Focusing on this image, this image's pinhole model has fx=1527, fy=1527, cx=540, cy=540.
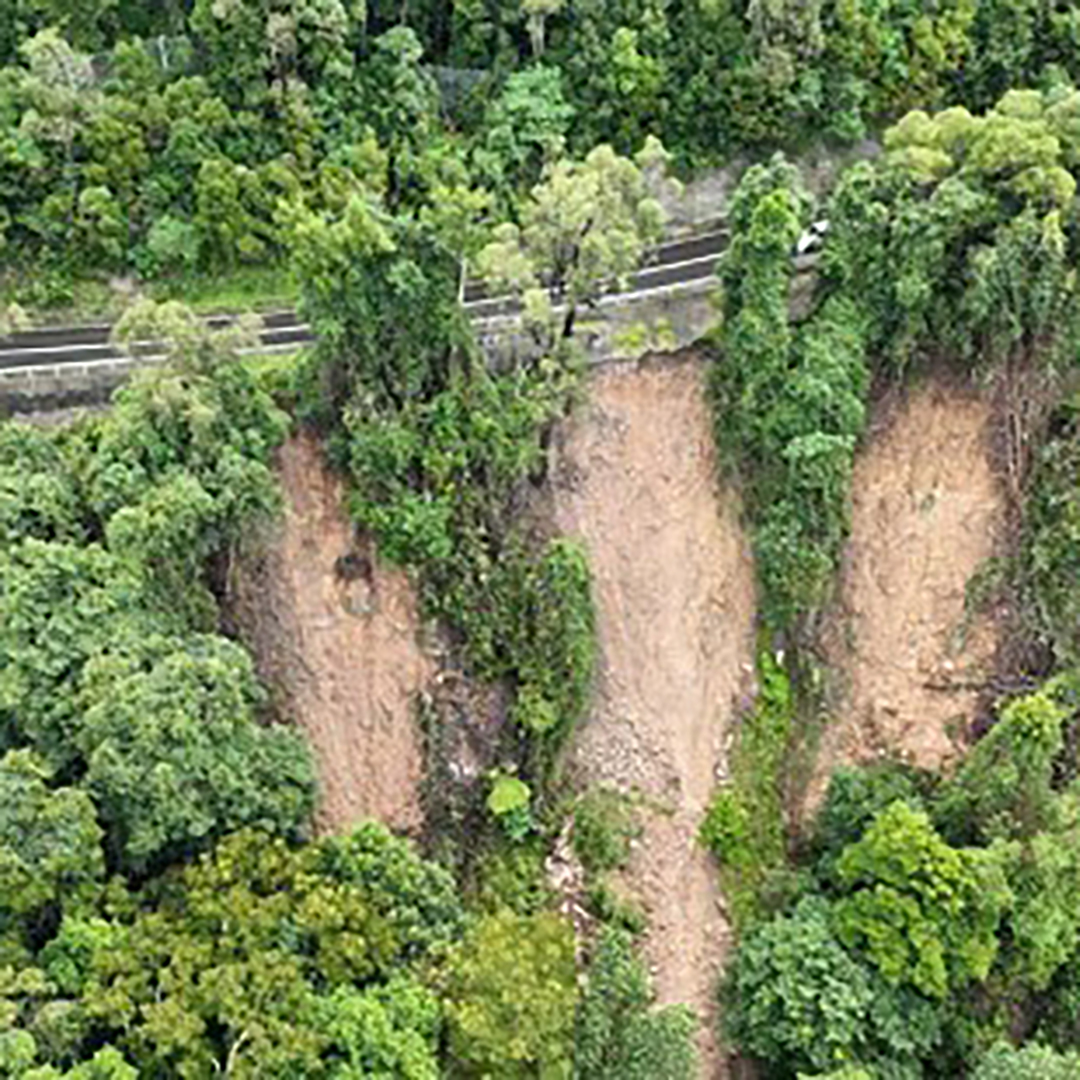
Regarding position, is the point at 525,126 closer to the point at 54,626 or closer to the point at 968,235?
the point at 968,235

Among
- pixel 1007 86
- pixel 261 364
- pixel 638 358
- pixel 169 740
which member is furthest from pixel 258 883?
pixel 1007 86

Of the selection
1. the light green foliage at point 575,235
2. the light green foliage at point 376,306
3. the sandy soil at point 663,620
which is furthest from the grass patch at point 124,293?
the sandy soil at point 663,620

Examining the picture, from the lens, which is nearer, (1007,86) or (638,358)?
(638,358)

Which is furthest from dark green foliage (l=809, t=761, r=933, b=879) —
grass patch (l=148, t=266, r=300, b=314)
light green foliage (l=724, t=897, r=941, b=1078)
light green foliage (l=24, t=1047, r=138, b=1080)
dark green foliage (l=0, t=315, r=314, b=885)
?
grass patch (l=148, t=266, r=300, b=314)

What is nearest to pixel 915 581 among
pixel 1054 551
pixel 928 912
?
pixel 1054 551

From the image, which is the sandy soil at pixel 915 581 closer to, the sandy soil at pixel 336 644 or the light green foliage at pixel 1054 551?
the light green foliage at pixel 1054 551

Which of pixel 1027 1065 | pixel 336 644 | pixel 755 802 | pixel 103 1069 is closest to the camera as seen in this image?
pixel 103 1069

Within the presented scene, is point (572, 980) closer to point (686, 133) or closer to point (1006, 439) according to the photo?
point (1006, 439)
